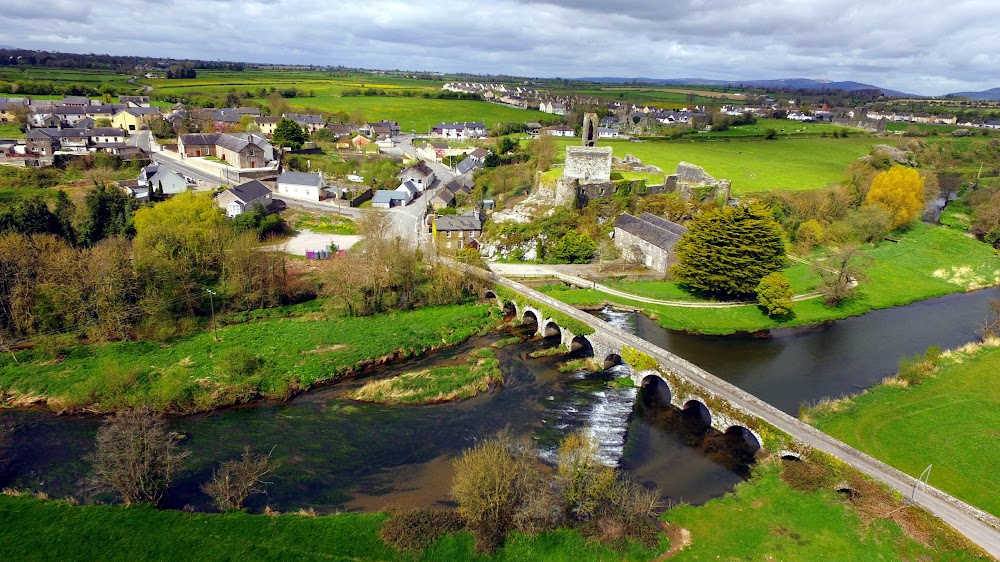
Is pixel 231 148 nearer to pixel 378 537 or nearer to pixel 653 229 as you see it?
pixel 653 229

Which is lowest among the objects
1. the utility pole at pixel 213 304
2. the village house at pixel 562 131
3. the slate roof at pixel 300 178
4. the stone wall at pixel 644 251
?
the utility pole at pixel 213 304

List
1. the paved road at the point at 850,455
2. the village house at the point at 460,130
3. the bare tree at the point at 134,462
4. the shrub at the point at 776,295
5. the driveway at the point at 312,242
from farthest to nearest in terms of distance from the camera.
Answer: the village house at the point at 460,130 → the driveway at the point at 312,242 → the shrub at the point at 776,295 → the bare tree at the point at 134,462 → the paved road at the point at 850,455

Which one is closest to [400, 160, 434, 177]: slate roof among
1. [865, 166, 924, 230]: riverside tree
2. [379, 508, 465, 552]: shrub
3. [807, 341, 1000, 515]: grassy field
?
[865, 166, 924, 230]: riverside tree

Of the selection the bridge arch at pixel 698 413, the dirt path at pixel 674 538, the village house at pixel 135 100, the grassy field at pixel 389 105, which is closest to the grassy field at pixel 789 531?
the dirt path at pixel 674 538

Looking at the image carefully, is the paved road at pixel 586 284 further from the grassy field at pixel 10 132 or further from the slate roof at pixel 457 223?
the grassy field at pixel 10 132

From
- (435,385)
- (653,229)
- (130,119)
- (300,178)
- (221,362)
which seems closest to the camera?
(435,385)

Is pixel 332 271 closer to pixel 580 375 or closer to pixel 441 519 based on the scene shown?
pixel 580 375

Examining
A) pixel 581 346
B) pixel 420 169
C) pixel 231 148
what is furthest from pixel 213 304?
pixel 231 148
